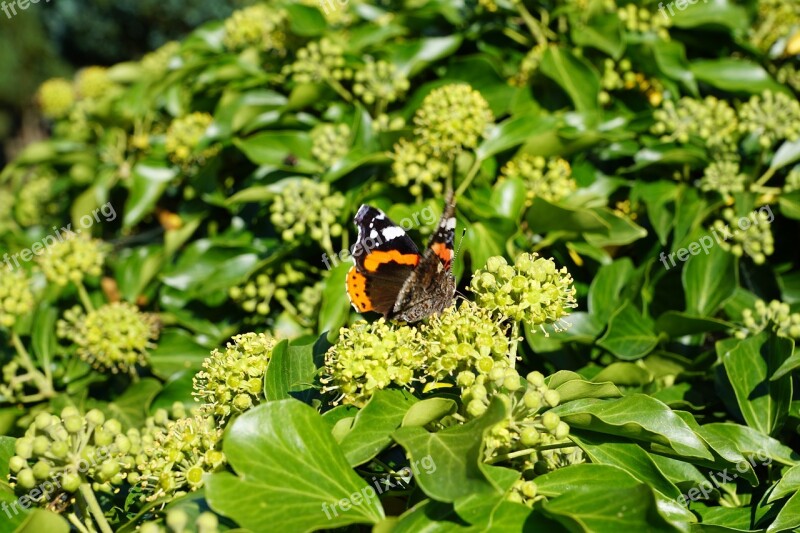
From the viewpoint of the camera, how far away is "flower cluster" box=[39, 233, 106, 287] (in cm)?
289

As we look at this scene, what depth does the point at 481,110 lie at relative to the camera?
8.00 ft

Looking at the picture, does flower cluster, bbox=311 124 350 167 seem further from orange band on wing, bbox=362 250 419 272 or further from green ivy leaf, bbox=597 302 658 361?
green ivy leaf, bbox=597 302 658 361

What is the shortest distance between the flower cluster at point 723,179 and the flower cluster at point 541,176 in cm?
46

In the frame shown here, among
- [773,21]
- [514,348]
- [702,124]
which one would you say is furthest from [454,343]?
[773,21]

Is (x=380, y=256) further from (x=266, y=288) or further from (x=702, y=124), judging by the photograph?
(x=702, y=124)

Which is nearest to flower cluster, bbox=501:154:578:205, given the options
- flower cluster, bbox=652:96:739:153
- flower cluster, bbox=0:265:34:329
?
flower cluster, bbox=652:96:739:153

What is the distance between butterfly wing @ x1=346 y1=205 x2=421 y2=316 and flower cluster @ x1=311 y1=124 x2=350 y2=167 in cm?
56

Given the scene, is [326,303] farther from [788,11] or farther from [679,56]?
[788,11]

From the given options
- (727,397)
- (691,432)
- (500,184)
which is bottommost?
(727,397)

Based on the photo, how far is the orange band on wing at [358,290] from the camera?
2.12m

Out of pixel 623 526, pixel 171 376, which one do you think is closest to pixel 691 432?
pixel 623 526

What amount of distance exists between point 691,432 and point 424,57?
1.97 m

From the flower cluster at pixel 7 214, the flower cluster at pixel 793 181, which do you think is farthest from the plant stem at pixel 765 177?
the flower cluster at pixel 7 214

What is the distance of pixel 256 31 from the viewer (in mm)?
3428
